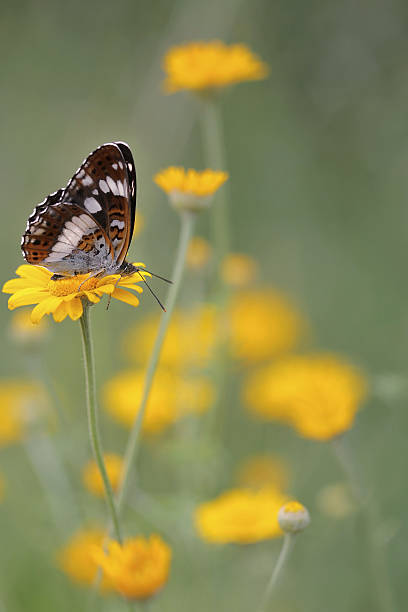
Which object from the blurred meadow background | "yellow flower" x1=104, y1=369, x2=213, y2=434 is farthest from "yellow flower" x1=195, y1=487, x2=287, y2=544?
"yellow flower" x1=104, y1=369, x2=213, y2=434

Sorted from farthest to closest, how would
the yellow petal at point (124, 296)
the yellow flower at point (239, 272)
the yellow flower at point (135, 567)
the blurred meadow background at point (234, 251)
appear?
1. the yellow flower at point (239, 272)
2. the blurred meadow background at point (234, 251)
3. the yellow petal at point (124, 296)
4. the yellow flower at point (135, 567)

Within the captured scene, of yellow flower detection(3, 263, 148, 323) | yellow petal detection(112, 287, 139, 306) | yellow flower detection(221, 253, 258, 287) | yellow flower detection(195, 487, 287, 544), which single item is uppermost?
yellow flower detection(3, 263, 148, 323)

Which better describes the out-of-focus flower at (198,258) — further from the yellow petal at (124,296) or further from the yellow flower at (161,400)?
the yellow petal at (124,296)

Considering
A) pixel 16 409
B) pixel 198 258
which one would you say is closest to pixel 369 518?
pixel 198 258

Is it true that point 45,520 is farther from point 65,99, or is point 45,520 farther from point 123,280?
point 65,99

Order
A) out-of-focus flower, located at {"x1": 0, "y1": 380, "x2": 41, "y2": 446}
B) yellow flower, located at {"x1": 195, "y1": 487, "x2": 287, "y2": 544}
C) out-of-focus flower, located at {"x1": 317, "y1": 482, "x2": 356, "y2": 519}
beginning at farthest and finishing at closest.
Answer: out-of-focus flower, located at {"x1": 0, "y1": 380, "x2": 41, "y2": 446} → out-of-focus flower, located at {"x1": 317, "y1": 482, "x2": 356, "y2": 519} → yellow flower, located at {"x1": 195, "y1": 487, "x2": 287, "y2": 544}

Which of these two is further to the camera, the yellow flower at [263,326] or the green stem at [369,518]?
the yellow flower at [263,326]

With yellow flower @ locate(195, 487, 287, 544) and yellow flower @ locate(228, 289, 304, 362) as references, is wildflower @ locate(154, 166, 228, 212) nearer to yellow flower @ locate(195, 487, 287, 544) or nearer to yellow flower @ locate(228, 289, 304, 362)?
yellow flower @ locate(195, 487, 287, 544)

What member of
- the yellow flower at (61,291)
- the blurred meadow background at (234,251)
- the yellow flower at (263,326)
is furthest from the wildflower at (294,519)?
the yellow flower at (263,326)
